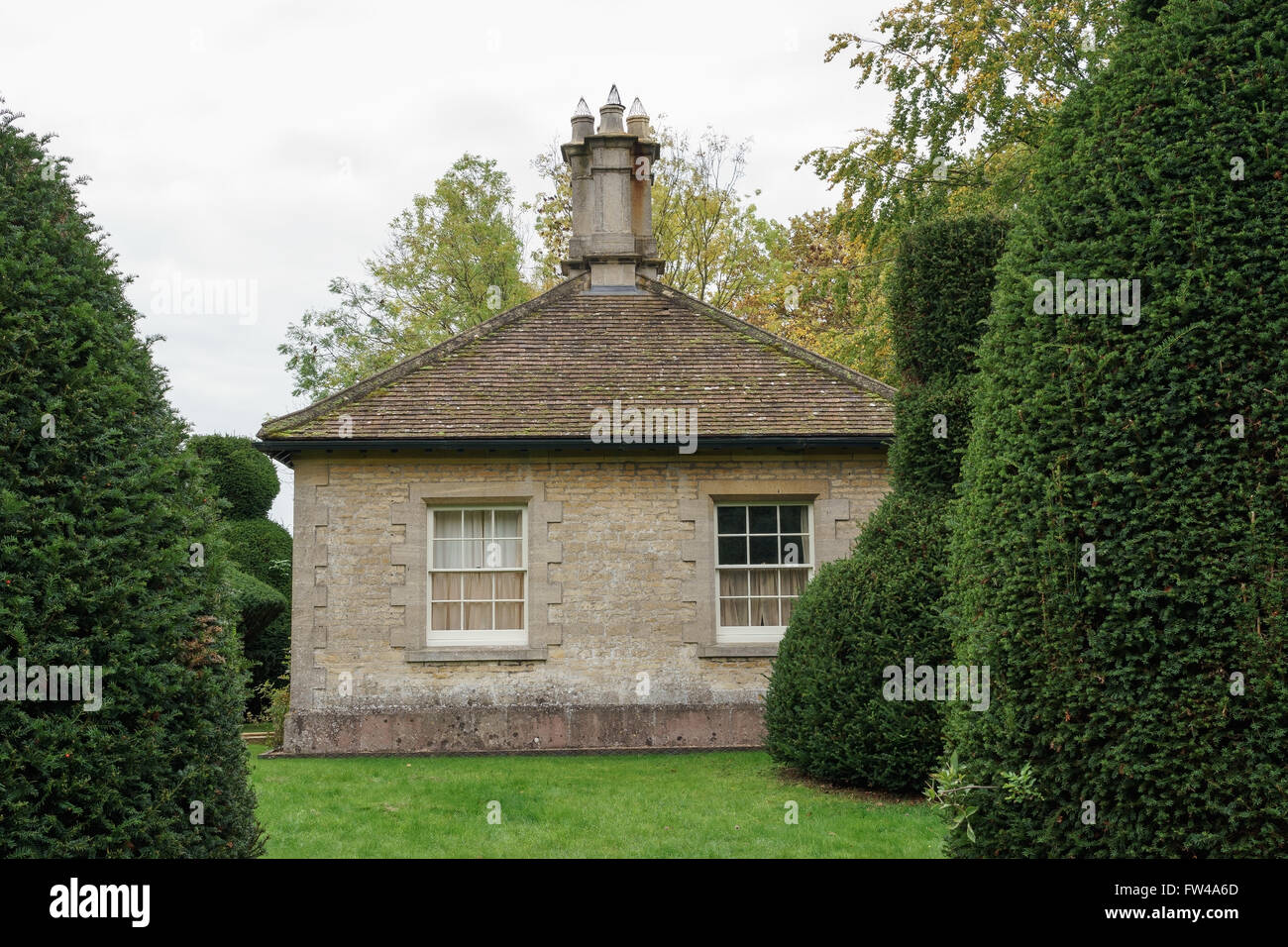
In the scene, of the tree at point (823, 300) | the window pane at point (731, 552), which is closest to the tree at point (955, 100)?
the tree at point (823, 300)

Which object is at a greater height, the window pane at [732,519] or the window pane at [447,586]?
the window pane at [732,519]

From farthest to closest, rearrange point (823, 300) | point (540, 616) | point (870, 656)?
point (823, 300), point (540, 616), point (870, 656)

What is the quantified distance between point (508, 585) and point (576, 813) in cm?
545

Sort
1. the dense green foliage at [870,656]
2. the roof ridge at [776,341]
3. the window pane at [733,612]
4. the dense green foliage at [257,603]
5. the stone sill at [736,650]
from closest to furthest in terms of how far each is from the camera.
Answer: the dense green foliage at [870,656] → the stone sill at [736,650] → the window pane at [733,612] → the roof ridge at [776,341] → the dense green foliage at [257,603]

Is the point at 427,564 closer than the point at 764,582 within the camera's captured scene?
Yes

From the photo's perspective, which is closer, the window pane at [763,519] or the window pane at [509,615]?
the window pane at [509,615]

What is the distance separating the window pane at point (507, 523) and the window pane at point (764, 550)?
309cm

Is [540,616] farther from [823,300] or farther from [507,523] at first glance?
[823,300]

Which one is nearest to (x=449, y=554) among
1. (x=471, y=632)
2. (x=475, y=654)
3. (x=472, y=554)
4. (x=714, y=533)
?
(x=472, y=554)

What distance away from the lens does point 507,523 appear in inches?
560

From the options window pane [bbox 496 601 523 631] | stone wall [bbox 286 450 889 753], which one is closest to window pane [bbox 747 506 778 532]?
stone wall [bbox 286 450 889 753]

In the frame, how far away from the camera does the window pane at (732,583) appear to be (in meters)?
14.2

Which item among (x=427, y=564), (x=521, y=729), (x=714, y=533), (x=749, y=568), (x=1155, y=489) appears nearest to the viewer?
(x=1155, y=489)

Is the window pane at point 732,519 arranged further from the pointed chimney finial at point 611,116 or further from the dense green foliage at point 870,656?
the pointed chimney finial at point 611,116
